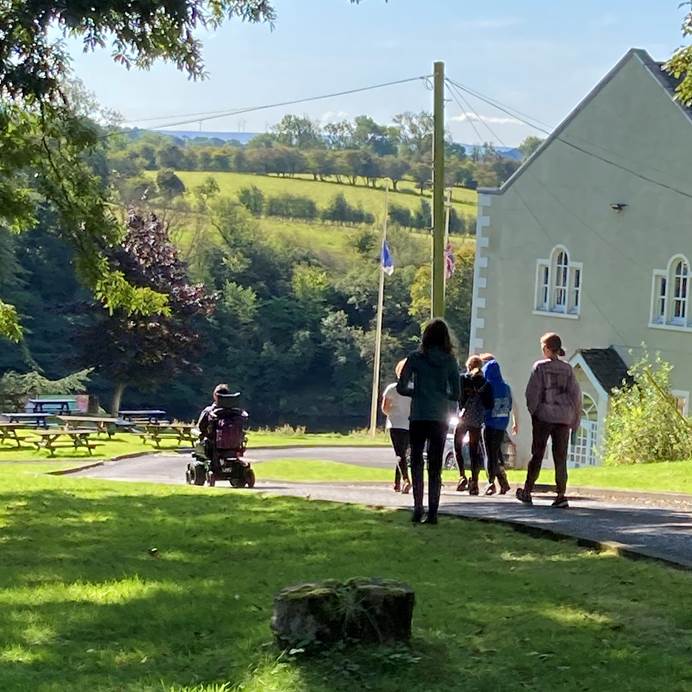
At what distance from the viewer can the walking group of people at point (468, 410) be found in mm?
11172

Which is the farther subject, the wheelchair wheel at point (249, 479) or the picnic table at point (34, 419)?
the picnic table at point (34, 419)

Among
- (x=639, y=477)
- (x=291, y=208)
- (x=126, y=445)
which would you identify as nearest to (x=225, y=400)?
(x=639, y=477)

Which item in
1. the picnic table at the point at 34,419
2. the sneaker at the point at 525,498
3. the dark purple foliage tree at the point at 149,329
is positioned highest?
the dark purple foliage tree at the point at 149,329

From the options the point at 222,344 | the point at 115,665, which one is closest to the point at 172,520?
the point at 115,665

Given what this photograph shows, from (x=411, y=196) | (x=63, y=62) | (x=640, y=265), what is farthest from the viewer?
(x=411, y=196)

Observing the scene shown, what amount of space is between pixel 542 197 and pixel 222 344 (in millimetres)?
45725

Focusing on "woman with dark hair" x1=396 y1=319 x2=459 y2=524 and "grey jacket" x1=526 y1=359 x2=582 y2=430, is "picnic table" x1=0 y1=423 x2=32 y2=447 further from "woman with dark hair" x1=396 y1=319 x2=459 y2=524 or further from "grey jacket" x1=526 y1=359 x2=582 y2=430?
"woman with dark hair" x1=396 y1=319 x2=459 y2=524

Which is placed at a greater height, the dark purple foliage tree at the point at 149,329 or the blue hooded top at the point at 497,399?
the dark purple foliage tree at the point at 149,329

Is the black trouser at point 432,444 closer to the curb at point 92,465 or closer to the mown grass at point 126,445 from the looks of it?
the curb at point 92,465

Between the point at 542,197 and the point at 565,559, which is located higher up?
the point at 542,197

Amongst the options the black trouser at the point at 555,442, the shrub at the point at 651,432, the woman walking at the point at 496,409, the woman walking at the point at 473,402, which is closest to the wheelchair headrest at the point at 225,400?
the woman walking at the point at 473,402

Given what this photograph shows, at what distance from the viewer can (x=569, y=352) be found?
123 ft

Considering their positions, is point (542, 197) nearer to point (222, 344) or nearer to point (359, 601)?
point (359, 601)

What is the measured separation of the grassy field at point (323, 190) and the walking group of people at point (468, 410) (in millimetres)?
112957
